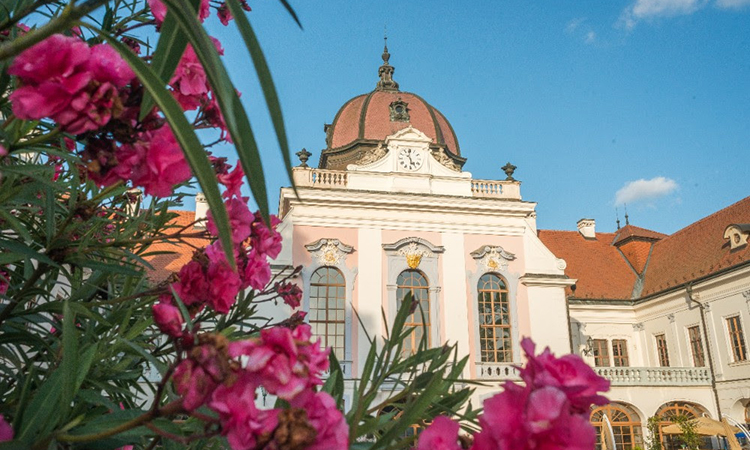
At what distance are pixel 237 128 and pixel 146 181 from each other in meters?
0.32

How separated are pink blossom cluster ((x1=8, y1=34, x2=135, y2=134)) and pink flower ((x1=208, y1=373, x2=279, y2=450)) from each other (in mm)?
339

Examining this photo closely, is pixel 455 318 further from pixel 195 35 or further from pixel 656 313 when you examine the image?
pixel 195 35

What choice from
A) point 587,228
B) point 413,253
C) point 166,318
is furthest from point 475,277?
point 166,318

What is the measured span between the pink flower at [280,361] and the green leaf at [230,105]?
124 millimetres

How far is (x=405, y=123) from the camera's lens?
52.5 feet

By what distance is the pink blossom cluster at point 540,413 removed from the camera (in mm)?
539

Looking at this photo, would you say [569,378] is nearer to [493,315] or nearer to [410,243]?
[410,243]

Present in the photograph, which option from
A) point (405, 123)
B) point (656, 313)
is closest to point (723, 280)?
point (656, 313)

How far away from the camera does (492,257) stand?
13.2 m

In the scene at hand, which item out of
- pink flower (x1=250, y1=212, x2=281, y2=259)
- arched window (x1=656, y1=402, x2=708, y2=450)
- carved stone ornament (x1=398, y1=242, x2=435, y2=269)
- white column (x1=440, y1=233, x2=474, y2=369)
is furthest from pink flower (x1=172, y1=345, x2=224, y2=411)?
arched window (x1=656, y1=402, x2=708, y2=450)

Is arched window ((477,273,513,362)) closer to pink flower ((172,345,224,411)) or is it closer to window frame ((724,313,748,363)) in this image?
window frame ((724,313,748,363))

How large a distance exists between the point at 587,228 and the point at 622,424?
7.71 metres

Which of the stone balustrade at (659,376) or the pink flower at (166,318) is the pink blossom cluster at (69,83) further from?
the stone balustrade at (659,376)

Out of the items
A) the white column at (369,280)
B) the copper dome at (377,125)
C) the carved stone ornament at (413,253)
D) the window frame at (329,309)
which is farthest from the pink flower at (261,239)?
the copper dome at (377,125)
